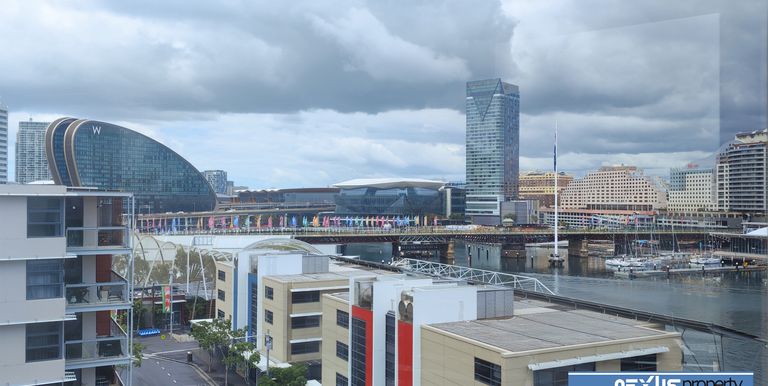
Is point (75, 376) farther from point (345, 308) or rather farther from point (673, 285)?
point (673, 285)

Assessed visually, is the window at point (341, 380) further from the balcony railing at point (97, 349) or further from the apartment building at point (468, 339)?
the balcony railing at point (97, 349)

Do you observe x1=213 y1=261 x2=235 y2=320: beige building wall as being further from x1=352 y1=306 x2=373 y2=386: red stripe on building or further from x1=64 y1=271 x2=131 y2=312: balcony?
x1=64 y1=271 x2=131 y2=312: balcony

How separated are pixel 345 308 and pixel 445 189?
2302cm

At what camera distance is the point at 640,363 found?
10.8 ft

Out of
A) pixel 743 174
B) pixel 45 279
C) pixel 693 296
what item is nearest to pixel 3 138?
pixel 45 279

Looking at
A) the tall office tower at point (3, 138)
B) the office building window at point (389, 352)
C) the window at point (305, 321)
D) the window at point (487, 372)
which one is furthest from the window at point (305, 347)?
the window at point (487, 372)

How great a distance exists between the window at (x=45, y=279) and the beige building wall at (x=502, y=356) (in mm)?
1938

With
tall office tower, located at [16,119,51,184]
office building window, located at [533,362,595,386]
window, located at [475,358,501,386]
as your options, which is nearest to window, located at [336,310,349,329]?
window, located at [475,358,501,386]

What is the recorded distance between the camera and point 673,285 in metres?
9.55

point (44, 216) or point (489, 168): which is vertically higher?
point (489, 168)

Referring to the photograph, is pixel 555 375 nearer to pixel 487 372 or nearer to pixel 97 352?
pixel 487 372

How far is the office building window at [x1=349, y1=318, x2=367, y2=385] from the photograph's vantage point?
15.1 feet

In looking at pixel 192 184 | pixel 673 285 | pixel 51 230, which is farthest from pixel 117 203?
pixel 192 184

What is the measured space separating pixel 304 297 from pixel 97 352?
3.69m
